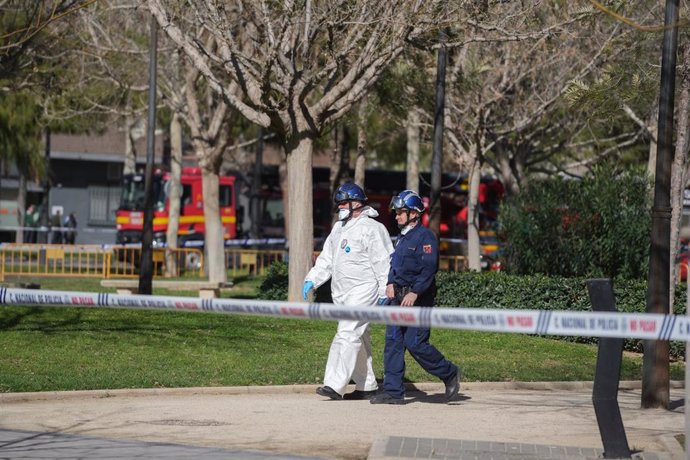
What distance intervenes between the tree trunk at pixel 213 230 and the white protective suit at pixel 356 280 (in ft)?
50.8

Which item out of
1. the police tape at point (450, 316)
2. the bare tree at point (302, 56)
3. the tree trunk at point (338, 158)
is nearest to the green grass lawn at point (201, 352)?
the bare tree at point (302, 56)

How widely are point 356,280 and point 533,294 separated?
6171mm

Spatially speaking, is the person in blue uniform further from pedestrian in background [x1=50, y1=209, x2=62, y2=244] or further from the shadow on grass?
pedestrian in background [x1=50, y1=209, x2=62, y2=244]

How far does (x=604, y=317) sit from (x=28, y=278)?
23405 millimetres

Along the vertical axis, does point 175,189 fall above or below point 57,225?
above

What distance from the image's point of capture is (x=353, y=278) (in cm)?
1141

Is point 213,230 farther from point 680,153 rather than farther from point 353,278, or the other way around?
point 353,278

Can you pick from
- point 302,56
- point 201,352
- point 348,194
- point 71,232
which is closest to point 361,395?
point 348,194

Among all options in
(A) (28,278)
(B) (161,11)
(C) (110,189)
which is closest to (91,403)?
(B) (161,11)

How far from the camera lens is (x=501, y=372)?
13.6 meters

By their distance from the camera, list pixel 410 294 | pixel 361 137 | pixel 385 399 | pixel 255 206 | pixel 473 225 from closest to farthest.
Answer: pixel 410 294 → pixel 385 399 → pixel 473 225 → pixel 361 137 → pixel 255 206

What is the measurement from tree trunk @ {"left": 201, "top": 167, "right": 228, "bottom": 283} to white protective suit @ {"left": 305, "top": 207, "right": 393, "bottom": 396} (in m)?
15.5

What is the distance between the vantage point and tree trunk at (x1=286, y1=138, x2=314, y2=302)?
18.3m

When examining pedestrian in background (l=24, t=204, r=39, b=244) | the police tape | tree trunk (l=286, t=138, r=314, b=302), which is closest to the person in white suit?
the police tape
